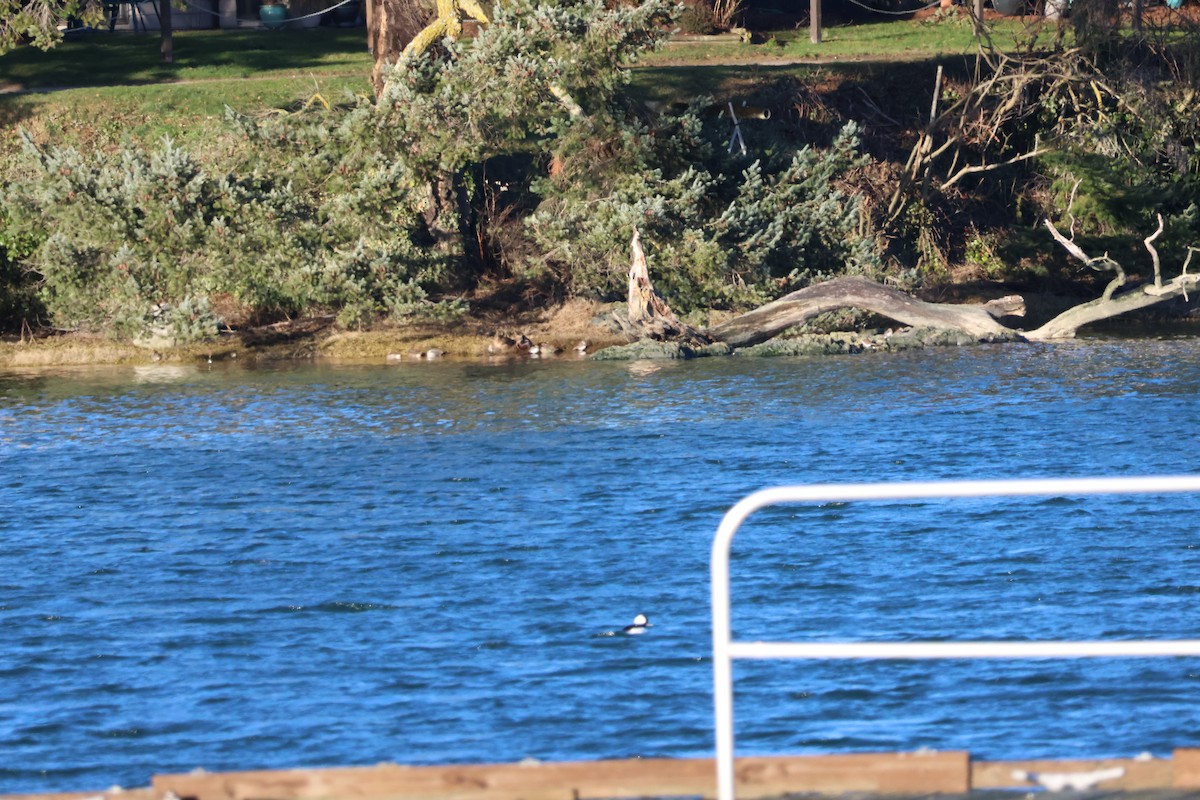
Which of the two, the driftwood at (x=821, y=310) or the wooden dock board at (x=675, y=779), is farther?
the driftwood at (x=821, y=310)

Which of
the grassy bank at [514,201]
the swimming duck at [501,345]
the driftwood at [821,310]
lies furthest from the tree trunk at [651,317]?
the swimming duck at [501,345]

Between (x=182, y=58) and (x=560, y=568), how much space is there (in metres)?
34.6

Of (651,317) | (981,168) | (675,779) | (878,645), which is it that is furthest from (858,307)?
(878,645)

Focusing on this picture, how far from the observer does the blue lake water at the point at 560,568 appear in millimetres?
9102

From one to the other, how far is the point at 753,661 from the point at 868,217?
2230 cm

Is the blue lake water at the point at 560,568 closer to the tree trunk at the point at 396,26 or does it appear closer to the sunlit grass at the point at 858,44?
the tree trunk at the point at 396,26

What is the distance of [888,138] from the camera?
35062mm

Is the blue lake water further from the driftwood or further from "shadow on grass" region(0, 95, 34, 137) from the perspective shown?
"shadow on grass" region(0, 95, 34, 137)

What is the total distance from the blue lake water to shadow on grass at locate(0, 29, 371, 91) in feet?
62.4

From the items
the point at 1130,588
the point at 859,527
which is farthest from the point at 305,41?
the point at 1130,588

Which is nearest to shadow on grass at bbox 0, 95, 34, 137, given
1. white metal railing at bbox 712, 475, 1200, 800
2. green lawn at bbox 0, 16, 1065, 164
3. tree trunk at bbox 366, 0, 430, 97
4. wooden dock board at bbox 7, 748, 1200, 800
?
green lawn at bbox 0, 16, 1065, 164

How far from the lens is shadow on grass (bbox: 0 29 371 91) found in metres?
40.8

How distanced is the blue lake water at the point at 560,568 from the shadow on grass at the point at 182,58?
19.0 meters

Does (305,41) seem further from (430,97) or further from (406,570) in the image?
(406,570)
